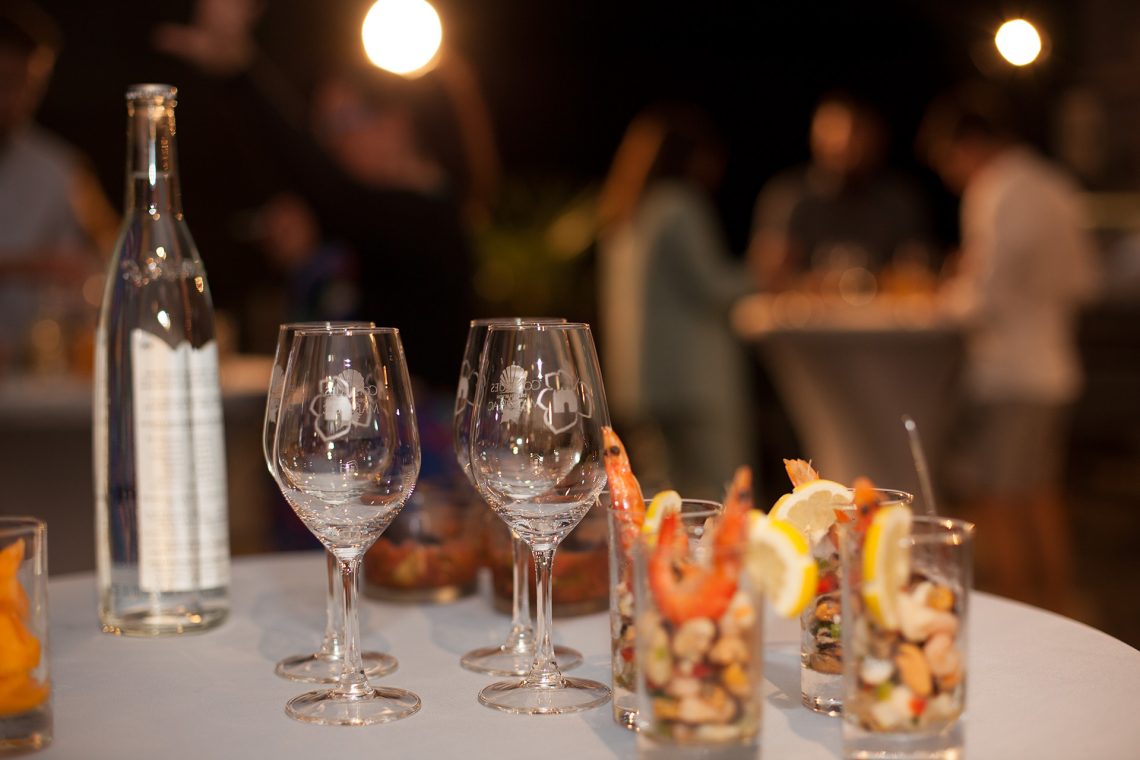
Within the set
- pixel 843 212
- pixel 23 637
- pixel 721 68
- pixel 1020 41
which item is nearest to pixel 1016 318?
pixel 843 212

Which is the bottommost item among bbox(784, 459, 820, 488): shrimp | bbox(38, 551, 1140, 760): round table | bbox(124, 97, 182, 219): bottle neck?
bbox(38, 551, 1140, 760): round table

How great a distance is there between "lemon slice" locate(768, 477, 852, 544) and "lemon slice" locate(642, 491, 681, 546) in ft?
0.23

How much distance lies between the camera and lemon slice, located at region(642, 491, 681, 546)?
787 mm

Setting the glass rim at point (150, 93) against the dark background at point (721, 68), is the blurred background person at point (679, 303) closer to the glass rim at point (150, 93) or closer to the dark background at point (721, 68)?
the dark background at point (721, 68)

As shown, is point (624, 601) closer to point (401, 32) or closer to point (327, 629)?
point (327, 629)

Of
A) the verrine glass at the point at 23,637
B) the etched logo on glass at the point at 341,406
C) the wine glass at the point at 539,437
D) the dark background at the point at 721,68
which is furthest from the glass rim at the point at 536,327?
the dark background at the point at 721,68

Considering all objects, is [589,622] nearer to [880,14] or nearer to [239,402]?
[239,402]

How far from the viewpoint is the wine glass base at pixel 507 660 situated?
94 centimetres

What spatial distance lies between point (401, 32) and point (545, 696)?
96 centimetres

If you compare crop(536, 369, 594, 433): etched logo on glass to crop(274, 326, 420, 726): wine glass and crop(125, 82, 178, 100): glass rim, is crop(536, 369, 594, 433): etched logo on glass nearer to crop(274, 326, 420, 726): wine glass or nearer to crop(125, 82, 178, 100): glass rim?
crop(274, 326, 420, 726): wine glass

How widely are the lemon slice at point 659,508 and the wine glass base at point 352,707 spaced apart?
0.21 metres

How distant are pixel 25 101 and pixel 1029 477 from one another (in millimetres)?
3136

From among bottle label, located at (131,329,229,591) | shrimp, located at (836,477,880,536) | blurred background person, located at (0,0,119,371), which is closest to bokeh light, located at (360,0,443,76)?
bottle label, located at (131,329,229,591)

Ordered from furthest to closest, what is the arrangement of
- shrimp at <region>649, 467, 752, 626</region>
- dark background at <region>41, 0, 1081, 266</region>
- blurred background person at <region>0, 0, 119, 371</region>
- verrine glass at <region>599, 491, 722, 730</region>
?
1. dark background at <region>41, 0, 1081, 266</region>
2. blurred background person at <region>0, 0, 119, 371</region>
3. verrine glass at <region>599, 491, 722, 730</region>
4. shrimp at <region>649, 467, 752, 626</region>
